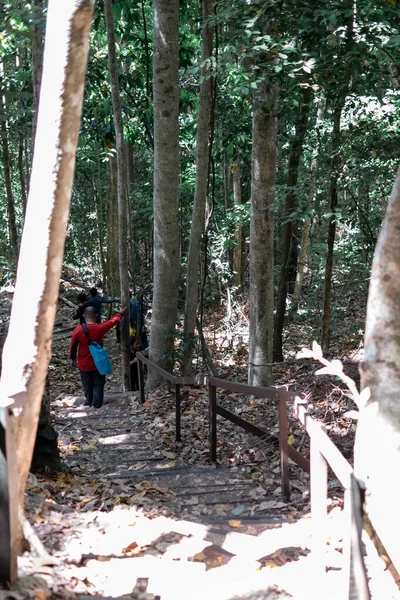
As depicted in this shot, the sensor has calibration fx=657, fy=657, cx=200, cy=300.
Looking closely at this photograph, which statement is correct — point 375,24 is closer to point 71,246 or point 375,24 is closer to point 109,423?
point 109,423

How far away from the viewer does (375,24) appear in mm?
7660

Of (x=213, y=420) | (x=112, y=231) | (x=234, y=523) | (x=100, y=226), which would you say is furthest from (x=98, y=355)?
(x=100, y=226)

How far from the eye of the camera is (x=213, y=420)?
26.7ft

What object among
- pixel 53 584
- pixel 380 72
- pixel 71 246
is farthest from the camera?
pixel 71 246

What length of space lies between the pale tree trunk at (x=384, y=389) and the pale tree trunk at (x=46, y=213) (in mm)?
2235

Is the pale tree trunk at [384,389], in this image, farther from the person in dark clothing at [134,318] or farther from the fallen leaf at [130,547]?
the person in dark clothing at [134,318]

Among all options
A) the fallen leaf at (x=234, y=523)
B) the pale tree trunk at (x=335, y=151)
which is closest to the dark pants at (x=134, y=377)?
the pale tree trunk at (x=335, y=151)

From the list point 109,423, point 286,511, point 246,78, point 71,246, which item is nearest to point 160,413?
point 109,423

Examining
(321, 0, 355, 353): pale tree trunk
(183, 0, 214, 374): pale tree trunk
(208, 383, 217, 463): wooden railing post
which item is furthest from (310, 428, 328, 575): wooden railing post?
(183, 0, 214, 374): pale tree trunk

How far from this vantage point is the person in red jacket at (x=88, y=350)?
1120 cm

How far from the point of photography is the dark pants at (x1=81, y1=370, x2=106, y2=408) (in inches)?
459

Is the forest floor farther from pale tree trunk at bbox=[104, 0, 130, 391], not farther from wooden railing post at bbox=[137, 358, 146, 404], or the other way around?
pale tree trunk at bbox=[104, 0, 130, 391]

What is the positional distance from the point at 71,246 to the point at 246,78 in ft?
73.0

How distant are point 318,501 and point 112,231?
16784 mm
